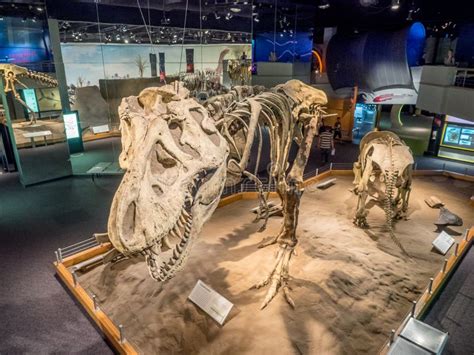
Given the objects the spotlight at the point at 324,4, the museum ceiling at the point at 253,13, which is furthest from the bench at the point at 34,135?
the spotlight at the point at 324,4

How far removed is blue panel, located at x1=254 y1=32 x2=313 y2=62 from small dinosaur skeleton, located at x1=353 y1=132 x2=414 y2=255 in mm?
6575

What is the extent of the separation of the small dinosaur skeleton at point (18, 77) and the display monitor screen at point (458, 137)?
37.1 feet

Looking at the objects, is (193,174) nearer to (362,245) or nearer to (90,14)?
(362,245)

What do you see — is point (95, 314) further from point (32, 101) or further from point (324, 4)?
point (324, 4)

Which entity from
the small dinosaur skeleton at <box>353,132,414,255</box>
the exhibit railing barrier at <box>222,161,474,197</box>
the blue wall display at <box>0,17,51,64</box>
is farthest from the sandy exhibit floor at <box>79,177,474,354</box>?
the blue wall display at <box>0,17,51,64</box>

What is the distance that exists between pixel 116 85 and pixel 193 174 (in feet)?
22.6

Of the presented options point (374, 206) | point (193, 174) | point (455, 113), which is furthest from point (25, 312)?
point (455, 113)

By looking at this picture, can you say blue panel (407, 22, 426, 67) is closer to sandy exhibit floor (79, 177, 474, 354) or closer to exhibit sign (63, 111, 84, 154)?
sandy exhibit floor (79, 177, 474, 354)

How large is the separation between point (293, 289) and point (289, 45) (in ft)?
32.4

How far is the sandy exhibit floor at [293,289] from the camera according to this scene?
11.7 ft

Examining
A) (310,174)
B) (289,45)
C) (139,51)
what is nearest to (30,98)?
(139,51)

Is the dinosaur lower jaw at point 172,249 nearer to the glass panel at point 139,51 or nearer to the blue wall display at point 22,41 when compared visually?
the glass panel at point 139,51

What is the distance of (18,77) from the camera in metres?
8.52

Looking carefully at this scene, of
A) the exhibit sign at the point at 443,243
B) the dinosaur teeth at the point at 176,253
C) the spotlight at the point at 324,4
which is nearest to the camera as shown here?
the dinosaur teeth at the point at 176,253
